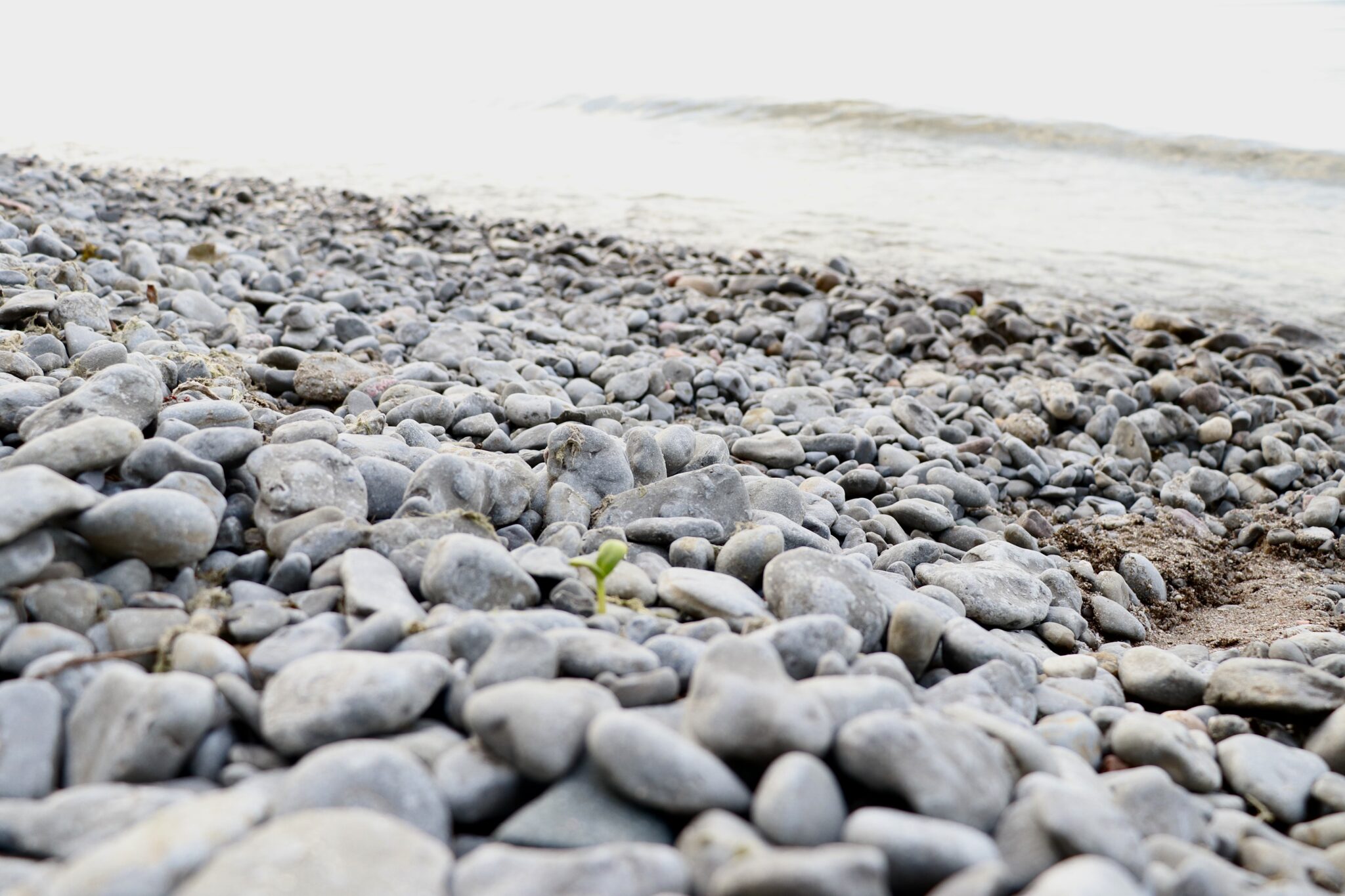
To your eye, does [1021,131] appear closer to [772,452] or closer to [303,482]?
[772,452]

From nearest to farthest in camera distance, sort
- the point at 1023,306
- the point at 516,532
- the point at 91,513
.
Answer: the point at 91,513 → the point at 516,532 → the point at 1023,306

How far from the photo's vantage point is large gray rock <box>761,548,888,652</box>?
5.58ft

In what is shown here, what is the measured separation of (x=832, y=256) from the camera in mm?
7000

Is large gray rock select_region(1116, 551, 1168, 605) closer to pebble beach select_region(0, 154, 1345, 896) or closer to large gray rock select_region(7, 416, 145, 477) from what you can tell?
pebble beach select_region(0, 154, 1345, 896)

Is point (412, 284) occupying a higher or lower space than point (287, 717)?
higher

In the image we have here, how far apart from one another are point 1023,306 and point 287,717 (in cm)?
540

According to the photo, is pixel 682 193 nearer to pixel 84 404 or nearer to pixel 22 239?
pixel 22 239

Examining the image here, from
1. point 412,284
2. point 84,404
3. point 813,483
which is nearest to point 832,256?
point 412,284

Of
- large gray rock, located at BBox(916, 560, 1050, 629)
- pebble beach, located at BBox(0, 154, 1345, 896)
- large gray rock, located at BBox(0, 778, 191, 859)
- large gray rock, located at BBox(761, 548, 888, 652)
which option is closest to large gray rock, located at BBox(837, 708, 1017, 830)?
pebble beach, located at BBox(0, 154, 1345, 896)

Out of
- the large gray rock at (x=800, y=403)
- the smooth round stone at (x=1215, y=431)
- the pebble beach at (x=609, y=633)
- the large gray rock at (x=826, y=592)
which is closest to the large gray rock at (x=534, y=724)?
the pebble beach at (x=609, y=633)

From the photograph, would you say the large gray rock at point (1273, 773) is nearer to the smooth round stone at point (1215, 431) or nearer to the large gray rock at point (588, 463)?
the large gray rock at point (588, 463)

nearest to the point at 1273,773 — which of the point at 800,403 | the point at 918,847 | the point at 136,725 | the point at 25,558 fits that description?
the point at 918,847

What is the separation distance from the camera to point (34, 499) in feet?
4.52

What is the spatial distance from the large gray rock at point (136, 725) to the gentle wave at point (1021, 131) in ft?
35.7
